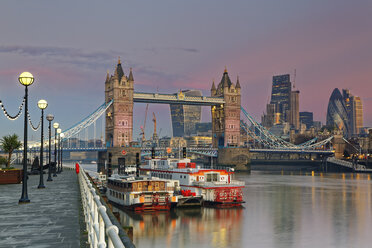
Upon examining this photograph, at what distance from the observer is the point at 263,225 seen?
44062mm

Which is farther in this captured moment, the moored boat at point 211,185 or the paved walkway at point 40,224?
the moored boat at point 211,185

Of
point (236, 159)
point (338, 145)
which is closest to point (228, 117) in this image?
point (236, 159)

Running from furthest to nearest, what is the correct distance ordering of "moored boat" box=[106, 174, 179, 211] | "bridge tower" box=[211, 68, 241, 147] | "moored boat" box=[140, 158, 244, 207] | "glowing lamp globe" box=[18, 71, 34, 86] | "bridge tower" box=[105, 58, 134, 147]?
"bridge tower" box=[211, 68, 241, 147], "bridge tower" box=[105, 58, 134, 147], "moored boat" box=[140, 158, 244, 207], "moored boat" box=[106, 174, 179, 211], "glowing lamp globe" box=[18, 71, 34, 86]

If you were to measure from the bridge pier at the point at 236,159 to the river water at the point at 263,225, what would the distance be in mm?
85125

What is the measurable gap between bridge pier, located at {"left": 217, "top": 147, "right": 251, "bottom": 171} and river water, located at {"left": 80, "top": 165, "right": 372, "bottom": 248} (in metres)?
85.1

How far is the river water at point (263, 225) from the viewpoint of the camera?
36.2 meters

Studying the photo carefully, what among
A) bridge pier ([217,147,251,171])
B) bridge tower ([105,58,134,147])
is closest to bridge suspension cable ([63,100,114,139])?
bridge tower ([105,58,134,147])

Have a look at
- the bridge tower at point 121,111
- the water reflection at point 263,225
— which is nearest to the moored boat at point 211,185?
the water reflection at point 263,225

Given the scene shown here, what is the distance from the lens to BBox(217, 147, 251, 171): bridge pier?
488ft

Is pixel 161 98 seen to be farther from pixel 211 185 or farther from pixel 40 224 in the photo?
pixel 40 224

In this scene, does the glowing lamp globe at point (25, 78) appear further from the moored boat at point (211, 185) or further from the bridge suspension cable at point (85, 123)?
the bridge suspension cable at point (85, 123)

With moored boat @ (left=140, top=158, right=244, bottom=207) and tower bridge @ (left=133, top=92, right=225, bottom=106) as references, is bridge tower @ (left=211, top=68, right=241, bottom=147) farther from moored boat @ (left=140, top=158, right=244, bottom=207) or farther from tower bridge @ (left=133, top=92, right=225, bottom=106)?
moored boat @ (left=140, top=158, right=244, bottom=207)

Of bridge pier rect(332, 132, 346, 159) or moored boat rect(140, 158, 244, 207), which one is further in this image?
bridge pier rect(332, 132, 346, 159)

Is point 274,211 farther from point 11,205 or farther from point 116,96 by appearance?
point 116,96
